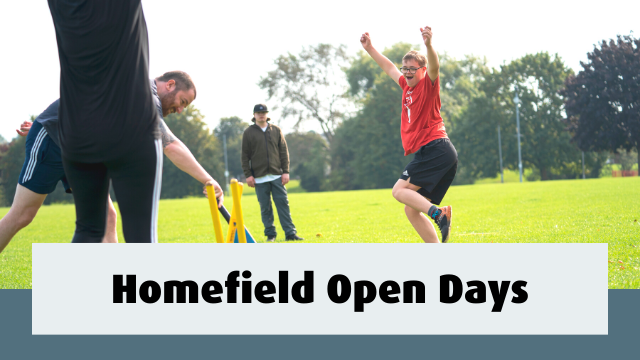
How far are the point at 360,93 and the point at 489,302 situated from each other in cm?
6309

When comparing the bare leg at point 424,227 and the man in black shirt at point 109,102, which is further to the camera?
the bare leg at point 424,227

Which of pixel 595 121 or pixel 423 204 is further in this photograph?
pixel 595 121

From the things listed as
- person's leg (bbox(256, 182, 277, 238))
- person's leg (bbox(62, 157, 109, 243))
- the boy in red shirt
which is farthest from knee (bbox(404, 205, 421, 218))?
person's leg (bbox(256, 182, 277, 238))

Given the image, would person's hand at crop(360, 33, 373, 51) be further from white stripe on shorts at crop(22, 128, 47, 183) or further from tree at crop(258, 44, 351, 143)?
tree at crop(258, 44, 351, 143)

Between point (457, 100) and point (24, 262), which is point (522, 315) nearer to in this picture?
point (24, 262)

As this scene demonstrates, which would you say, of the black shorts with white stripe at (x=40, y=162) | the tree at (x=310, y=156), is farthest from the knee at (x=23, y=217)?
the tree at (x=310, y=156)

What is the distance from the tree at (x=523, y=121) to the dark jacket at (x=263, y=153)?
52274 millimetres

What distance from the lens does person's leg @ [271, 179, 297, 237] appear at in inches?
331

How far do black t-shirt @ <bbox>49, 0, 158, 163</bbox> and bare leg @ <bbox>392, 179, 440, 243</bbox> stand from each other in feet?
9.84

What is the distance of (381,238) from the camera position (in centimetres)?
793

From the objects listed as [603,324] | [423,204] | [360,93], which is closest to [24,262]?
[423,204]

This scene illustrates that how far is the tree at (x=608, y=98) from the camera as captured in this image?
41062 millimetres

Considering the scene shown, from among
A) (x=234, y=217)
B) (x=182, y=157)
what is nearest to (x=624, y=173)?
(x=234, y=217)

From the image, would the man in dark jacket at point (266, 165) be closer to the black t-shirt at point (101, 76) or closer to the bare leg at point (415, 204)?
the bare leg at point (415, 204)
